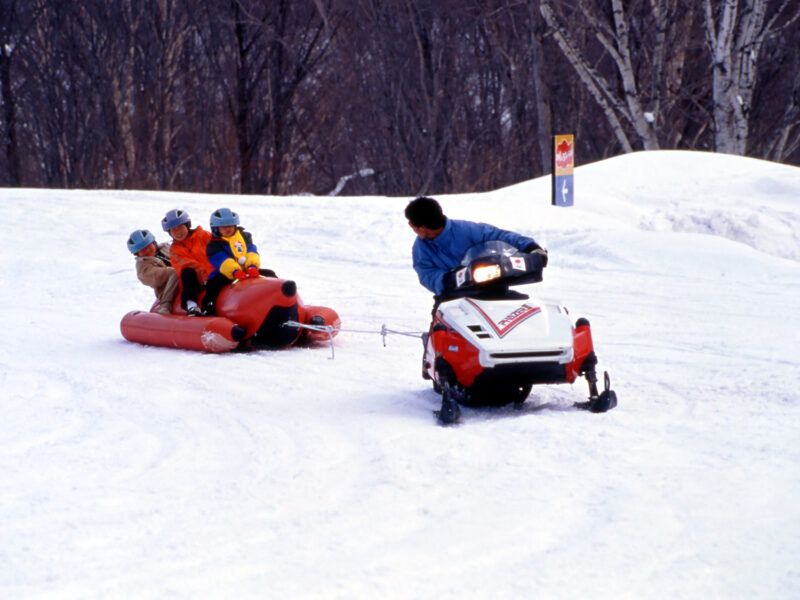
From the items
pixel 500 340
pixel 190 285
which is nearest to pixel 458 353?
pixel 500 340

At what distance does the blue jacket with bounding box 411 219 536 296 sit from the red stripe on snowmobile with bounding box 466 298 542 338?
0.56 m

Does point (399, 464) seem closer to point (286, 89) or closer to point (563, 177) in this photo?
point (563, 177)

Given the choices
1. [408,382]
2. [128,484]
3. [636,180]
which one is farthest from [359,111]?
[128,484]

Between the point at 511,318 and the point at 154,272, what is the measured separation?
14.5 feet

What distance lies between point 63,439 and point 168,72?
2345 cm

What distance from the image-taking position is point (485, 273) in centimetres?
560

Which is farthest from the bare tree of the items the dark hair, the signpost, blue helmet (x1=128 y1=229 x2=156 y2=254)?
the dark hair

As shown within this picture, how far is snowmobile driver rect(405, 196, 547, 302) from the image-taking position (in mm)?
5938

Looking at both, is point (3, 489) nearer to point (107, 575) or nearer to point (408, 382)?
point (107, 575)

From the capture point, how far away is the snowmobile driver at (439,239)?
594 centimetres

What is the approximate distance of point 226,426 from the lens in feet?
18.6

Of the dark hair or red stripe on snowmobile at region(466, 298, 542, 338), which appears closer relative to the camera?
red stripe on snowmobile at region(466, 298, 542, 338)

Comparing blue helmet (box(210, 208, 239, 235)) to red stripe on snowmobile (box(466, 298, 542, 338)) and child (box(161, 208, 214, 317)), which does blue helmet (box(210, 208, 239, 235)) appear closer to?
child (box(161, 208, 214, 317))

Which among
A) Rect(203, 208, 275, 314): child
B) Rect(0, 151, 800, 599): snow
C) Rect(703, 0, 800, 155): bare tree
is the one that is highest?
Rect(703, 0, 800, 155): bare tree
